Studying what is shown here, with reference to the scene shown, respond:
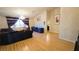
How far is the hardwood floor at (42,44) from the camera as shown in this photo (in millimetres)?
1683

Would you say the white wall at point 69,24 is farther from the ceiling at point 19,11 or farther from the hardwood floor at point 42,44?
the ceiling at point 19,11

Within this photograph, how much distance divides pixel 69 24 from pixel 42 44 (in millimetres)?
711

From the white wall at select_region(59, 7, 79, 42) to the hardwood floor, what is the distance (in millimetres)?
129

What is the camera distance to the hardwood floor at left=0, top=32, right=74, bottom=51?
168cm

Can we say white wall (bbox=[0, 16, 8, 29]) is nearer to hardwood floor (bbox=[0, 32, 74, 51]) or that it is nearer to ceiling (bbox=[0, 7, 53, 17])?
ceiling (bbox=[0, 7, 53, 17])

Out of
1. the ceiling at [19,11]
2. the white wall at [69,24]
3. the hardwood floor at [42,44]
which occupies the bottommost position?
the hardwood floor at [42,44]

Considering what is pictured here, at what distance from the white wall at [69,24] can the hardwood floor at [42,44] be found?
129 mm

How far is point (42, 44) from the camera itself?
1.77 m

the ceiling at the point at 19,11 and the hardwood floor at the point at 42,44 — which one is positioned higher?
the ceiling at the point at 19,11

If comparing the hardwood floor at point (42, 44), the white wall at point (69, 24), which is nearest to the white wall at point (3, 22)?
the hardwood floor at point (42, 44)
